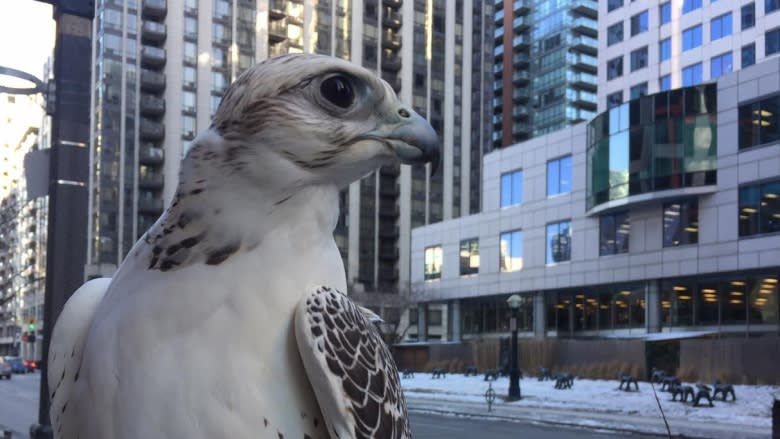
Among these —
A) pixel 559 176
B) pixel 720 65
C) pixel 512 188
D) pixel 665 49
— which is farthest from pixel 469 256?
pixel 720 65

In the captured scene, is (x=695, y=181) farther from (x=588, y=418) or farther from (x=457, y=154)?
(x=457, y=154)

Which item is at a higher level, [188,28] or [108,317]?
[188,28]

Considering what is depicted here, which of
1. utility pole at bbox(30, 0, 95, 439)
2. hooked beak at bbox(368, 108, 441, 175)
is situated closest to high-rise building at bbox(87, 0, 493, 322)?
utility pole at bbox(30, 0, 95, 439)

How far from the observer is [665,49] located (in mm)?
61281

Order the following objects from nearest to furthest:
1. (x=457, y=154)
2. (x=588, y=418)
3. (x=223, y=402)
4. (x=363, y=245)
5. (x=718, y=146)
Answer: (x=223, y=402) → (x=588, y=418) → (x=718, y=146) → (x=363, y=245) → (x=457, y=154)

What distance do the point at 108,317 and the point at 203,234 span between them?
24cm

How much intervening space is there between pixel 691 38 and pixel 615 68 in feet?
21.0

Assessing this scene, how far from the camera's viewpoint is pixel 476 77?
305 ft

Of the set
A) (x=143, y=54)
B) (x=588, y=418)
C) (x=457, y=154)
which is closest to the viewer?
(x=588, y=418)

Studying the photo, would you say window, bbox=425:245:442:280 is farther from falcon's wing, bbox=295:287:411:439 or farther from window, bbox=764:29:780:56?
falcon's wing, bbox=295:287:411:439

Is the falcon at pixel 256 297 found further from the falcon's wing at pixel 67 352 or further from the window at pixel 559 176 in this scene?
the window at pixel 559 176

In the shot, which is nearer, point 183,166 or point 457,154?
point 183,166

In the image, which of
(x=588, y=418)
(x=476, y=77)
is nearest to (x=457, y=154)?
(x=476, y=77)

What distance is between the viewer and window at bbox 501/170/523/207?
50594mm
